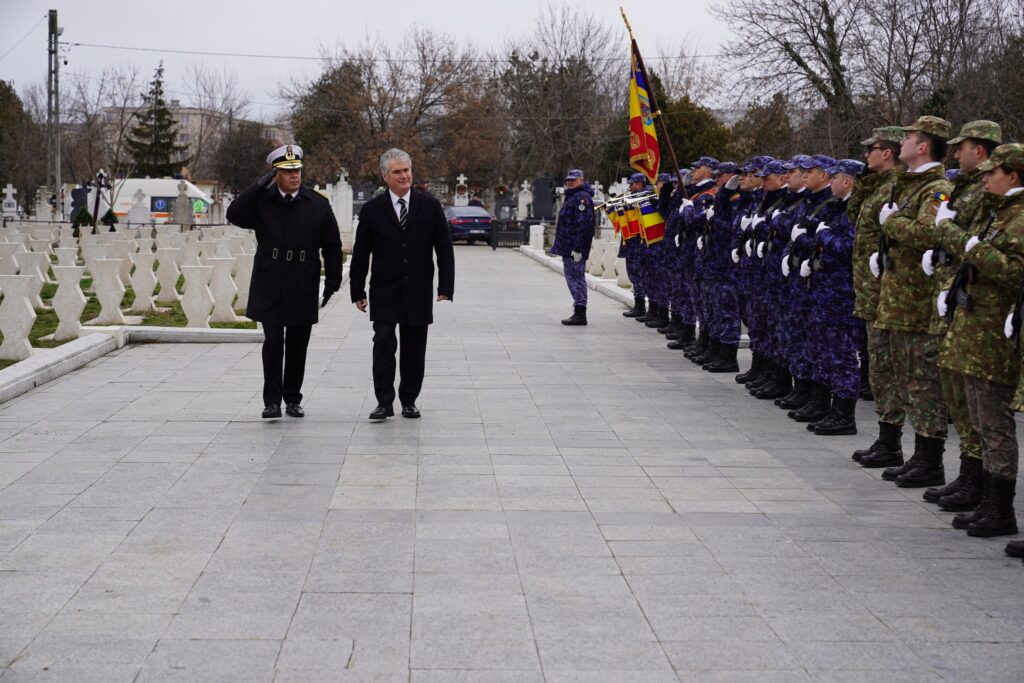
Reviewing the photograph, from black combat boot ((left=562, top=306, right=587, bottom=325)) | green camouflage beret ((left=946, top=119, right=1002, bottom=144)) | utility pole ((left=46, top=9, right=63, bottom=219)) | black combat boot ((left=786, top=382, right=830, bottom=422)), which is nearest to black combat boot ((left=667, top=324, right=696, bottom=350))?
black combat boot ((left=562, top=306, right=587, bottom=325))

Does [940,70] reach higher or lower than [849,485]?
higher

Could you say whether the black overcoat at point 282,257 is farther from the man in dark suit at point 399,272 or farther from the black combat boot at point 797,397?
the black combat boot at point 797,397

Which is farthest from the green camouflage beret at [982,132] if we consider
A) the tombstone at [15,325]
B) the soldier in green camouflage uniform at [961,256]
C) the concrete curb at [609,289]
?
the tombstone at [15,325]

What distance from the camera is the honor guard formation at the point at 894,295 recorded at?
241 inches

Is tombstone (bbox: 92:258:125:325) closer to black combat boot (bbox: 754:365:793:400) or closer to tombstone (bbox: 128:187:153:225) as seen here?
black combat boot (bbox: 754:365:793:400)

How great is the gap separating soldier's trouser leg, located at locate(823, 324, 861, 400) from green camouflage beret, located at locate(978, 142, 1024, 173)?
3.10m

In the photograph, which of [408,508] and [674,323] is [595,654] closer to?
[408,508]

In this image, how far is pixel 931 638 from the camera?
4730mm

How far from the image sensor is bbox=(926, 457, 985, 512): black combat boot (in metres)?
6.75

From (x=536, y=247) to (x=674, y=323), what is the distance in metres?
26.7

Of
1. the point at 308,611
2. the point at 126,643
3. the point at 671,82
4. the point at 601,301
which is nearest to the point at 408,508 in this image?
the point at 308,611

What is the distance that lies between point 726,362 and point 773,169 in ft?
7.96

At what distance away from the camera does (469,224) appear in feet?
155

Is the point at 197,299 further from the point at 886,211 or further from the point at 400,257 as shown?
the point at 886,211
